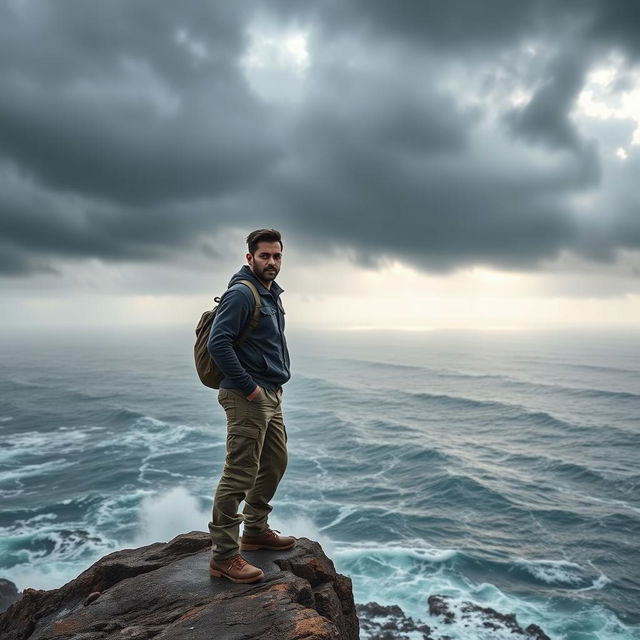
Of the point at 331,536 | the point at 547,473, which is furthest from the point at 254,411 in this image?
the point at 547,473

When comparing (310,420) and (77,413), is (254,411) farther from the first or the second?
(77,413)

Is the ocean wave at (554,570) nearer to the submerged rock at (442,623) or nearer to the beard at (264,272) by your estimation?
the submerged rock at (442,623)

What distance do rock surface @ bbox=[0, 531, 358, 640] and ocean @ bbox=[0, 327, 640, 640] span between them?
13.7 m

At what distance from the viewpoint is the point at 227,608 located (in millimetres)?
5043

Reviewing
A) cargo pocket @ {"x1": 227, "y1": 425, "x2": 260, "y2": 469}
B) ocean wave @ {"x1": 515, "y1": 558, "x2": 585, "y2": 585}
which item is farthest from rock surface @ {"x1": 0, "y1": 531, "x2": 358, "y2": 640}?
ocean wave @ {"x1": 515, "y1": 558, "x2": 585, "y2": 585}

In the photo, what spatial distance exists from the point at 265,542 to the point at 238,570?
89 cm

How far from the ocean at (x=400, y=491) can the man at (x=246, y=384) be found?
1526cm

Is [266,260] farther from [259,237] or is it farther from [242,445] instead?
[242,445]

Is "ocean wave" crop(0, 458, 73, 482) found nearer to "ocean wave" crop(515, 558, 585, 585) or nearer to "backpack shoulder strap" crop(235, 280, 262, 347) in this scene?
"ocean wave" crop(515, 558, 585, 585)

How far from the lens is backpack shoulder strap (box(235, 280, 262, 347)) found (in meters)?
5.22

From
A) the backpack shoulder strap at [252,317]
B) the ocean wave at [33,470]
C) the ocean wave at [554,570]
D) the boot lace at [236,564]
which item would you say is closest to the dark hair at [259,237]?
the backpack shoulder strap at [252,317]

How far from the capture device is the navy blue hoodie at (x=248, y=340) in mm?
4941

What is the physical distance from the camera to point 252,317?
5230 millimetres

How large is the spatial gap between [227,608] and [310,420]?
154 ft
